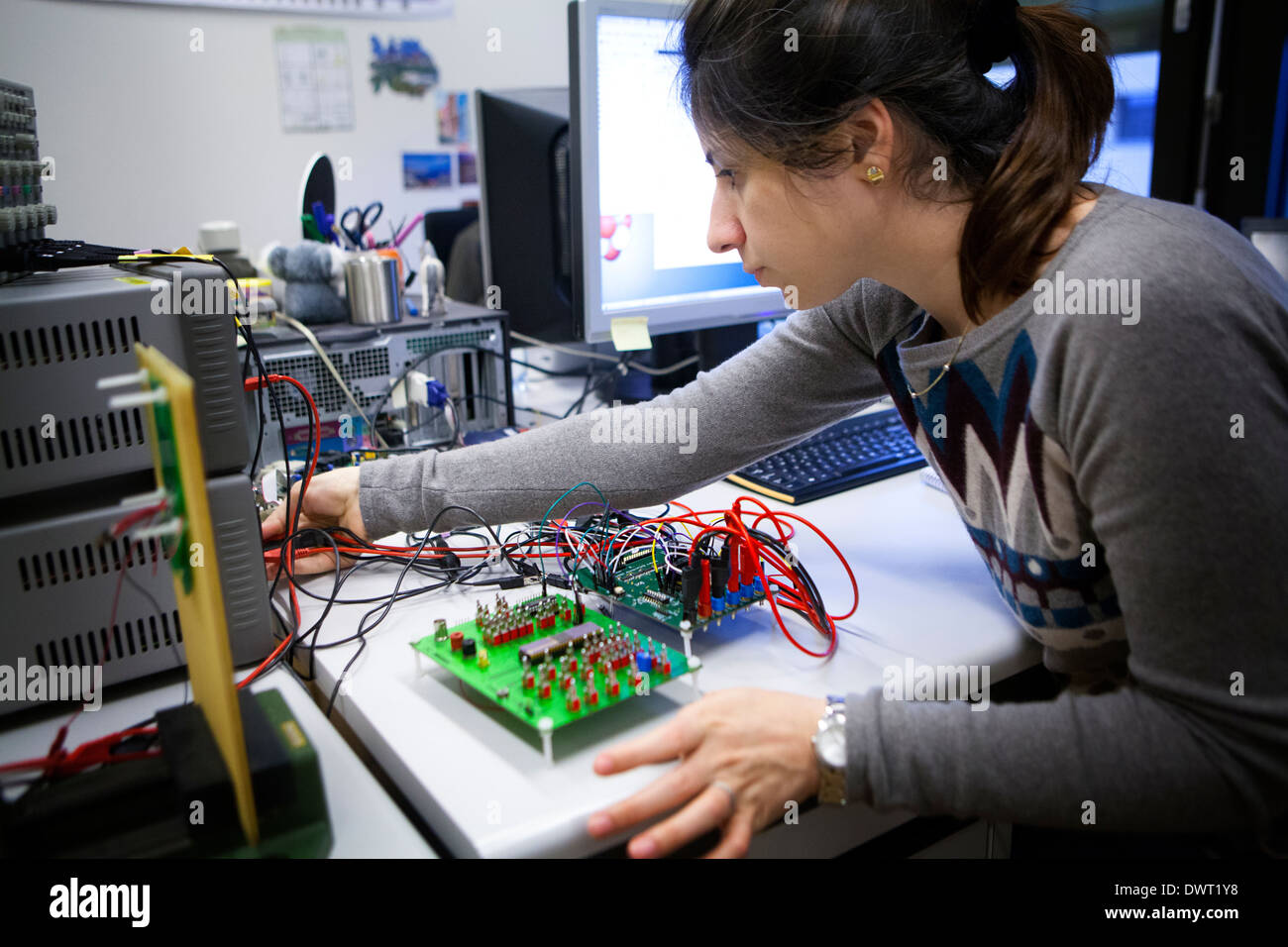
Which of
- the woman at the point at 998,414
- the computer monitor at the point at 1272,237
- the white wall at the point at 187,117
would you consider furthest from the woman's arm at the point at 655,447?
the white wall at the point at 187,117

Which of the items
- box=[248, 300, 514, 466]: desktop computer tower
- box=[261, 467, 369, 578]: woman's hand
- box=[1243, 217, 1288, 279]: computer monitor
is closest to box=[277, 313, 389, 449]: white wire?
box=[248, 300, 514, 466]: desktop computer tower

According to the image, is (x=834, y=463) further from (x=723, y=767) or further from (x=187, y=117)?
(x=187, y=117)

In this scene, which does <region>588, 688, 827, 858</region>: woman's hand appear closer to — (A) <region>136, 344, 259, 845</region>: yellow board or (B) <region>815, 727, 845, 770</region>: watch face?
(B) <region>815, 727, 845, 770</region>: watch face

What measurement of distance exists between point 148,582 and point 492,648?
11.6 inches

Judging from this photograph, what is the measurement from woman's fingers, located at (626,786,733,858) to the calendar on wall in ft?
9.21

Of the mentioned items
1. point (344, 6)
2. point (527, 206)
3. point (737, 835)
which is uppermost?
point (344, 6)

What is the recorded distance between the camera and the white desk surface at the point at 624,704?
0.64 meters

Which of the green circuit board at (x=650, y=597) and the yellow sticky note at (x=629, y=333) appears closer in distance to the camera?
the green circuit board at (x=650, y=597)

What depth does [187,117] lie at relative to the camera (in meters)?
2.64

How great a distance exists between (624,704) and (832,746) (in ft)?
0.58

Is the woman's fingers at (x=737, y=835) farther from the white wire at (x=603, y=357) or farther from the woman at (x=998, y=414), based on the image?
the white wire at (x=603, y=357)

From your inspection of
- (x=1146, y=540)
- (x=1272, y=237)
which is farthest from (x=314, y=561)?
(x=1272, y=237)

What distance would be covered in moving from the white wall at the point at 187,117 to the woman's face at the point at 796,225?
2.11 m

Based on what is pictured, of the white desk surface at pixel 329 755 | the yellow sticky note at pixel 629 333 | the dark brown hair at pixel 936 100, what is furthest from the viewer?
the yellow sticky note at pixel 629 333
